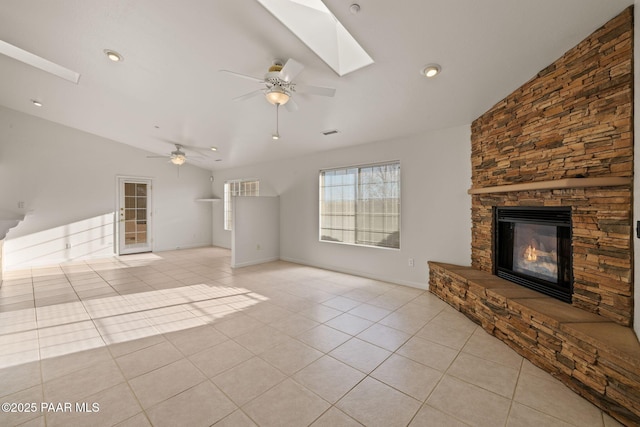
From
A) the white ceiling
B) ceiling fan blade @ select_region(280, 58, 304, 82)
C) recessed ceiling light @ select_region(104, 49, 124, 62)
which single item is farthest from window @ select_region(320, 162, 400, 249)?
recessed ceiling light @ select_region(104, 49, 124, 62)

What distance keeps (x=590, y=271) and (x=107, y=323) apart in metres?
4.91

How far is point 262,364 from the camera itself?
221cm

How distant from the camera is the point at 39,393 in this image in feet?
6.09

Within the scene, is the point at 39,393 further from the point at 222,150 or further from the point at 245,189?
the point at 245,189

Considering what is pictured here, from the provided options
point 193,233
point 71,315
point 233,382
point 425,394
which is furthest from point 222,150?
point 425,394

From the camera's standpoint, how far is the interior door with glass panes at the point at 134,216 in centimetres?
712

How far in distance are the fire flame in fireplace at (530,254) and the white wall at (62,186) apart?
8734 mm

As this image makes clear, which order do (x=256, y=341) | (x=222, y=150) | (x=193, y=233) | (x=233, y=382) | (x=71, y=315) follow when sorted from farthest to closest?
(x=193, y=233) → (x=222, y=150) → (x=71, y=315) → (x=256, y=341) → (x=233, y=382)

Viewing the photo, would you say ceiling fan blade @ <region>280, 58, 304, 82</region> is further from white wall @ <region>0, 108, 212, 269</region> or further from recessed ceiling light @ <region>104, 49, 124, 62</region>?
white wall @ <region>0, 108, 212, 269</region>

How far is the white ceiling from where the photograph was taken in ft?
6.72

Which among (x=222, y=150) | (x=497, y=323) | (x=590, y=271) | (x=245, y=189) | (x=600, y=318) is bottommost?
(x=497, y=323)

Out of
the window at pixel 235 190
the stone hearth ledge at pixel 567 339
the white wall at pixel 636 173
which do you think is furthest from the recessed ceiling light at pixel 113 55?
the stone hearth ledge at pixel 567 339

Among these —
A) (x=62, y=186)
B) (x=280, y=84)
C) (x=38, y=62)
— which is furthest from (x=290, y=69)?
(x=62, y=186)

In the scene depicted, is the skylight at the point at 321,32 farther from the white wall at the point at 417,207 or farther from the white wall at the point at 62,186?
the white wall at the point at 62,186
